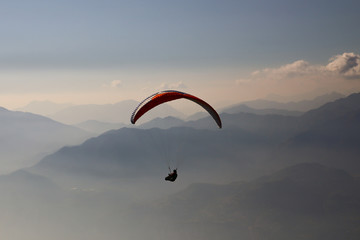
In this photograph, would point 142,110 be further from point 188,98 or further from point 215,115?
point 215,115

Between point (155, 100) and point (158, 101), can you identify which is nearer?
point (155, 100)

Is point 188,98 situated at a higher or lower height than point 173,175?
higher

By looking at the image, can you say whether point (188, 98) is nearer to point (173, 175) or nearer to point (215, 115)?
point (215, 115)

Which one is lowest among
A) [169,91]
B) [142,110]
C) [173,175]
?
[173,175]

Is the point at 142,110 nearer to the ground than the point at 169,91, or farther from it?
nearer to the ground

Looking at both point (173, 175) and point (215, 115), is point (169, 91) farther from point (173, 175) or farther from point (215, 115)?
point (173, 175)

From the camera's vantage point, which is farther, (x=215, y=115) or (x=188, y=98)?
(x=215, y=115)

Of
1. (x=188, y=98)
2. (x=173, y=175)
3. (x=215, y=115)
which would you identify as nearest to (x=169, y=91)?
(x=188, y=98)

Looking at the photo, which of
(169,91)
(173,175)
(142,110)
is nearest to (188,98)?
(169,91)

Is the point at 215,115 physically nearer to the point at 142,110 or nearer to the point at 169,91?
the point at 169,91
